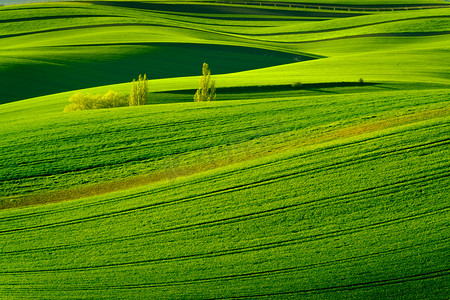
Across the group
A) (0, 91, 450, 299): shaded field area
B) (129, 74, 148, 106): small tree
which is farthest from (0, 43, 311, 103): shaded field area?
(0, 91, 450, 299): shaded field area

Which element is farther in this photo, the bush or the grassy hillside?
the grassy hillside

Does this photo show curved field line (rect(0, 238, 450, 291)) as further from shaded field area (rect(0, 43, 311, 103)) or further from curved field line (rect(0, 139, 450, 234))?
shaded field area (rect(0, 43, 311, 103))

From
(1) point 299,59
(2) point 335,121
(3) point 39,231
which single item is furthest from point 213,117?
(1) point 299,59

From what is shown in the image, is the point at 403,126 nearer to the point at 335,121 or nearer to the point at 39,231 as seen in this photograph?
the point at 335,121

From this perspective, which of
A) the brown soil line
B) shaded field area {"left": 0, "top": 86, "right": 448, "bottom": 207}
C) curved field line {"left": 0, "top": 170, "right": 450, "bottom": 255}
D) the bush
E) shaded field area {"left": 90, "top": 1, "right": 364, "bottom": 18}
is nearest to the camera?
curved field line {"left": 0, "top": 170, "right": 450, "bottom": 255}

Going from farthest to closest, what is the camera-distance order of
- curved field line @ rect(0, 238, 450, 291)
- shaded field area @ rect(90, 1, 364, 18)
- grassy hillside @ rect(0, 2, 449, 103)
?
shaded field area @ rect(90, 1, 364, 18) → grassy hillside @ rect(0, 2, 449, 103) → curved field line @ rect(0, 238, 450, 291)

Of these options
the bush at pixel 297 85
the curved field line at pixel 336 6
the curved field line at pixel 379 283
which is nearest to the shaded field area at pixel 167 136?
the curved field line at pixel 379 283

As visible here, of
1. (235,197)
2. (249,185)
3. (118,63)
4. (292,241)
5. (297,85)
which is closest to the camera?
(292,241)

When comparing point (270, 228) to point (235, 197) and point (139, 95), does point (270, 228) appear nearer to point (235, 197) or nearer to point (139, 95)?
point (235, 197)

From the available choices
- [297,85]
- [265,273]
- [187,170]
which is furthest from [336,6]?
[265,273]
